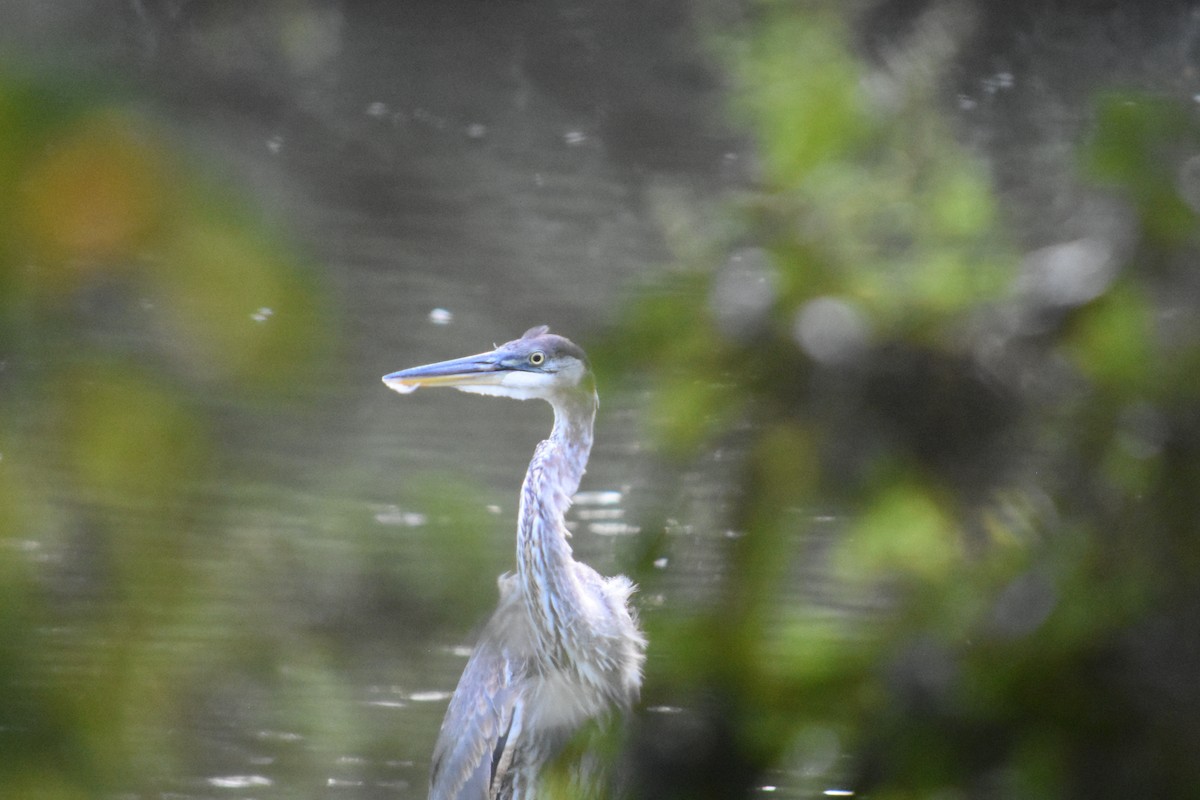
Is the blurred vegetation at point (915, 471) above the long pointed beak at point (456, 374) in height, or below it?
below

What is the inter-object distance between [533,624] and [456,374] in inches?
13.6

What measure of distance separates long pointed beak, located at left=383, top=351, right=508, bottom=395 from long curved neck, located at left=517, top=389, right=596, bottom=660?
3.6 inches

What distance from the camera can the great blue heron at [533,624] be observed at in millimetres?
1365

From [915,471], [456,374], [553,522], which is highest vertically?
[456,374]

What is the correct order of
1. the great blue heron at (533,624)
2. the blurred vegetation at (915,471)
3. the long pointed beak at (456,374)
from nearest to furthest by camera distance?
the blurred vegetation at (915,471) < the long pointed beak at (456,374) < the great blue heron at (533,624)

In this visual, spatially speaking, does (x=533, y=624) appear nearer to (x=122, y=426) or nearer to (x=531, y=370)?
(x=531, y=370)

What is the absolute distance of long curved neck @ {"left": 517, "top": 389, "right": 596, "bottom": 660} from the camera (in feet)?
4.58

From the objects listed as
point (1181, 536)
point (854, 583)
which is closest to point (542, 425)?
point (854, 583)

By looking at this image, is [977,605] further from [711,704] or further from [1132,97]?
[1132,97]

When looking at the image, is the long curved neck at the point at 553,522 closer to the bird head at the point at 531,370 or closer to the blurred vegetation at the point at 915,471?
the bird head at the point at 531,370

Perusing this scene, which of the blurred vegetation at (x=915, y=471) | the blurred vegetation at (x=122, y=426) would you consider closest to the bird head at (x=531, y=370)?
the blurred vegetation at (x=122, y=426)

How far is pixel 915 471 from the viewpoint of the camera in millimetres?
753

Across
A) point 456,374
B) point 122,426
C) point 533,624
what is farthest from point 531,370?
point 122,426

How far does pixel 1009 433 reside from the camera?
0.75 m
